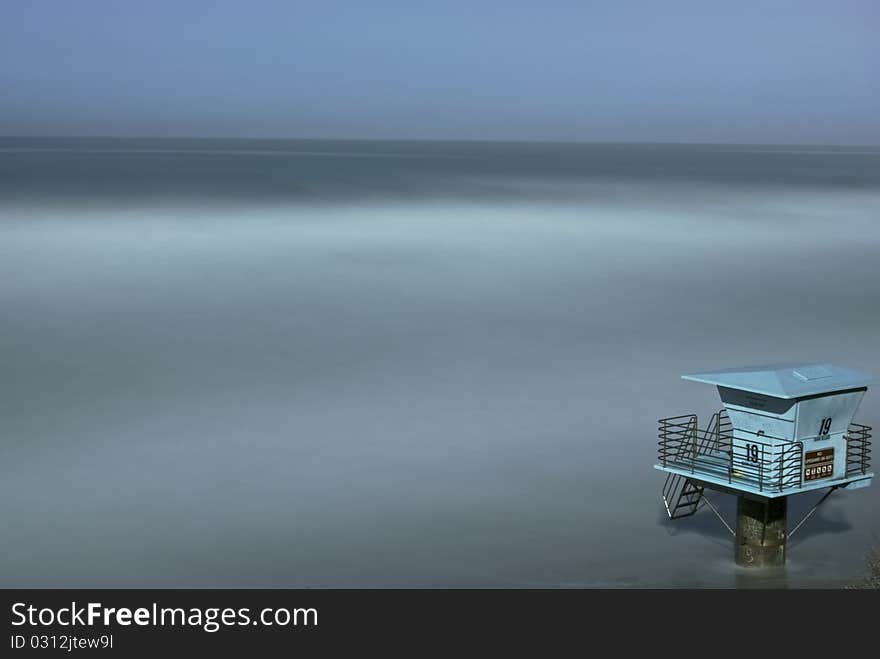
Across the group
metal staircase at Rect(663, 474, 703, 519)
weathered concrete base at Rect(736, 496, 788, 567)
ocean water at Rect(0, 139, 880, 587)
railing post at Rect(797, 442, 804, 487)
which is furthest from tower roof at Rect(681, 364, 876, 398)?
ocean water at Rect(0, 139, 880, 587)

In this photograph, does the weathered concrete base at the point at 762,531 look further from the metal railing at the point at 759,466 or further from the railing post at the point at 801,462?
the railing post at the point at 801,462

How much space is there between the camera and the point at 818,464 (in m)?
23.3

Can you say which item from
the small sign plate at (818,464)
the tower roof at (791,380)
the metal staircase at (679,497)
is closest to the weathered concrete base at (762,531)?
the small sign plate at (818,464)

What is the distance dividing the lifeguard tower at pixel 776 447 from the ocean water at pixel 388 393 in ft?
2.97

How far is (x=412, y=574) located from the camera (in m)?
24.2

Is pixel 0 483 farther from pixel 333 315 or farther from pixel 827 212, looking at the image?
pixel 827 212

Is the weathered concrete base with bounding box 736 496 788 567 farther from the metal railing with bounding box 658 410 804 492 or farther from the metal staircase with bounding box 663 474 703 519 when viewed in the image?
the metal staircase with bounding box 663 474 703 519

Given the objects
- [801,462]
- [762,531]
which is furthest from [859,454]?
[762,531]

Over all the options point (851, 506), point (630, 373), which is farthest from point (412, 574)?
point (630, 373)

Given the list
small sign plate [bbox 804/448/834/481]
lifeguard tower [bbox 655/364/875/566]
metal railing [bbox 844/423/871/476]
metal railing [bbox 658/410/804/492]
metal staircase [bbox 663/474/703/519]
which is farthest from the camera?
metal staircase [bbox 663/474/703/519]

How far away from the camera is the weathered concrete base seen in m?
23.5

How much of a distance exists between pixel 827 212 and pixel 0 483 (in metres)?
99.4

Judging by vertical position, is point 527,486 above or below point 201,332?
below

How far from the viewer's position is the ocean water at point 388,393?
83.5 ft
